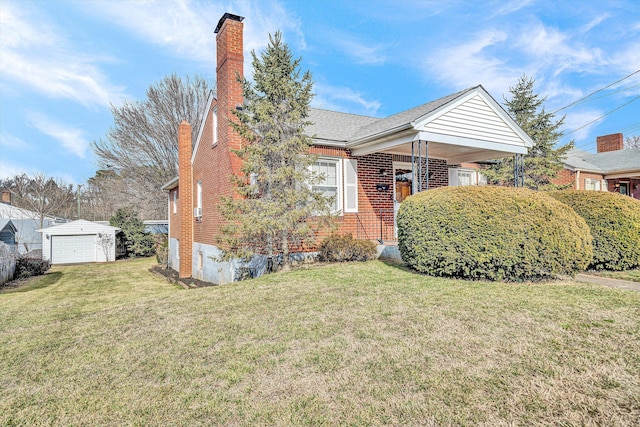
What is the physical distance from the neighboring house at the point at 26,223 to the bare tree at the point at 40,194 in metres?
0.40

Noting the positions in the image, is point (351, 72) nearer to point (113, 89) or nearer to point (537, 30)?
point (537, 30)

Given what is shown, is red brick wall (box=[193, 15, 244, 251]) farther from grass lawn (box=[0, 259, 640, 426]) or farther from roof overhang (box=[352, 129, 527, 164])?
grass lawn (box=[0, 259, 640, 426])

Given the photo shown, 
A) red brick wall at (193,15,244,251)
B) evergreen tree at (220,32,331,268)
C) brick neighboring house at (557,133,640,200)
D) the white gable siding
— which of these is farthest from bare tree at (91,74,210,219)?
brick neighboring house at (557,133,640,200)

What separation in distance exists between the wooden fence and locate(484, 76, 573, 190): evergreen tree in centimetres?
1867

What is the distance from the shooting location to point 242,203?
25.2 feet

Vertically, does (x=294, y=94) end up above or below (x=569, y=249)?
above

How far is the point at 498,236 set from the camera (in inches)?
234

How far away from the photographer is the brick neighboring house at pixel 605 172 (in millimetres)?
17859

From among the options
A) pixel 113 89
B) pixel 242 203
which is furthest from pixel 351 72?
pixel 113 89

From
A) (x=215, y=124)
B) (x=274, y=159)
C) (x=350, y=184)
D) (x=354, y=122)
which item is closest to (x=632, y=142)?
(x=354, y=122)

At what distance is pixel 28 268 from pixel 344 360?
59.1 feet

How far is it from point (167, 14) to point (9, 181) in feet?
105

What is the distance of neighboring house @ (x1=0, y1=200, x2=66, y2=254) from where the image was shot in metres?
23.6

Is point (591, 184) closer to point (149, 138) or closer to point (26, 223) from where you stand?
point (149, 138)
